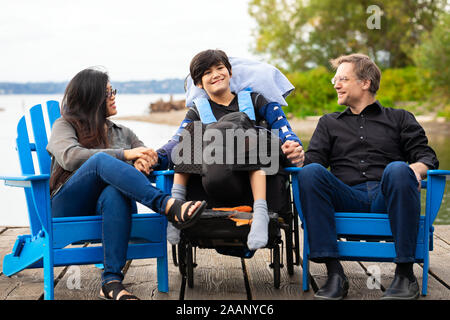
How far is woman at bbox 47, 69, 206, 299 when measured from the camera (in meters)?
2.41

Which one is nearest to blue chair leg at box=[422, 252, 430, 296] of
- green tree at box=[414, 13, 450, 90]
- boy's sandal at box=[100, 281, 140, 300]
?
boy's sandal at box=[100, 281, 140, 300]

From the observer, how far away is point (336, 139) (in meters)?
2.89

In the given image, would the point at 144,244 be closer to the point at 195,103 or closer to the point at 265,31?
the point at 195,103

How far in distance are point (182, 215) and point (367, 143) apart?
1026 millimetres

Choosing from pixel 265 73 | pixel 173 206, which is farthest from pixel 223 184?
pixel 265 73

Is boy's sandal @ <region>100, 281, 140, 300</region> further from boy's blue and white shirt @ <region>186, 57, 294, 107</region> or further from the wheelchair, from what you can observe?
boy's blue and white shirt @ <region>186, 57, 294, 107</region>

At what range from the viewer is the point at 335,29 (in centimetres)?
2097

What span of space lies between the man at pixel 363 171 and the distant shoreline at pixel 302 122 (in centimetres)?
960

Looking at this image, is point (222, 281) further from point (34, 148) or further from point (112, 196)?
point (34, 148)

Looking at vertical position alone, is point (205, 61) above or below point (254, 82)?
above

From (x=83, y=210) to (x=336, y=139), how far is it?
1.25 m

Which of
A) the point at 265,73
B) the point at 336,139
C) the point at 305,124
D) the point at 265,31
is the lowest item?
the point at 305,124

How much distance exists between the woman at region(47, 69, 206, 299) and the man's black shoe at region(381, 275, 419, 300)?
2.82ft

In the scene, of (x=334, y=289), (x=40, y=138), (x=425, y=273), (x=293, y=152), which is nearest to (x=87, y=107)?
(x=40, y=138)
